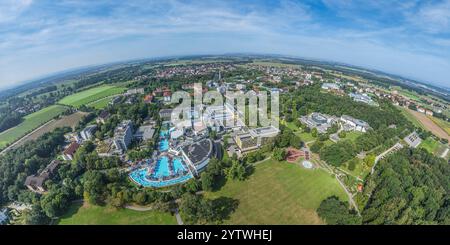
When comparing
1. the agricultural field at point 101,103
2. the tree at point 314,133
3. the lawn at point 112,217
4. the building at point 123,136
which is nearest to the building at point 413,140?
the tree at point 314,133

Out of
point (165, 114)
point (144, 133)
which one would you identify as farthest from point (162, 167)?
point (165, 114)

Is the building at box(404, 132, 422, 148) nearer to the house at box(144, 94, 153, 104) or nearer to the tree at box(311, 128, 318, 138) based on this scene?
the tree at box(311, 128, 318, 138)

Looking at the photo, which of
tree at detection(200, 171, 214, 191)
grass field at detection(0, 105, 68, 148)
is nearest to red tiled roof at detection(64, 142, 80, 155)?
grass field at detection(0, 105, 68, 148)

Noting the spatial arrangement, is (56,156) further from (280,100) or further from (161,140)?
(280,100)

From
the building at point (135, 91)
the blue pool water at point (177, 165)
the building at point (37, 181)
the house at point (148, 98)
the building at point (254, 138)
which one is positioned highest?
the building at point (135, 91)

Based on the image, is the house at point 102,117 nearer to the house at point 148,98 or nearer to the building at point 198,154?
the house at point 148,98
